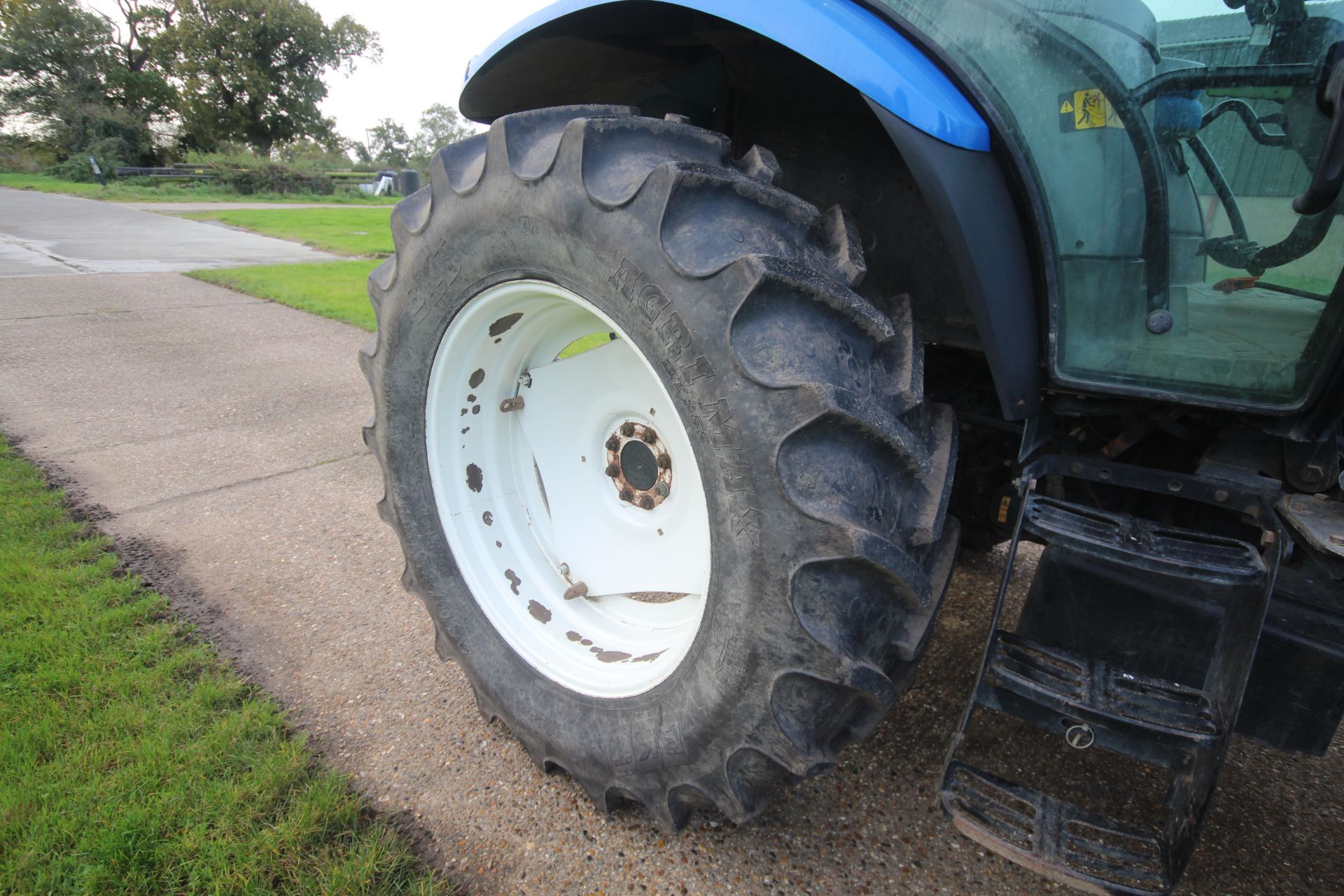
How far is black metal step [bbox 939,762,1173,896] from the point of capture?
1.20 metres

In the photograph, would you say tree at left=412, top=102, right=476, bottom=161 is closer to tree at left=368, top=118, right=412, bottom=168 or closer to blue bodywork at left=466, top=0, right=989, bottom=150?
tree at left=368, top=118, right=412, bottom=168

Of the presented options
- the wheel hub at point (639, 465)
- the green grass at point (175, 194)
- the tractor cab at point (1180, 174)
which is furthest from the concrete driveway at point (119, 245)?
the tractor cab at point (1180, 174)

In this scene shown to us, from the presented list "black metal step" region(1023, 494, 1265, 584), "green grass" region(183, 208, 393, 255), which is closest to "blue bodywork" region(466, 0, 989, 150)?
"black metal step" region(1023, 494, 1265, 584)

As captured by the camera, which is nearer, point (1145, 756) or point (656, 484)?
point (1145, 756)

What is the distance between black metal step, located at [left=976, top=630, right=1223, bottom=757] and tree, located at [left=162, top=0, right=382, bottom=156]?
4201cm

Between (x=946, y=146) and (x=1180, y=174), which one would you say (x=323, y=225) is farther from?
(x=1180, y=174)

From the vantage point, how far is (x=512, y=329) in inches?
70.6

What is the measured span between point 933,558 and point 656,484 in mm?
637

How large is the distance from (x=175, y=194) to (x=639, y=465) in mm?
26285

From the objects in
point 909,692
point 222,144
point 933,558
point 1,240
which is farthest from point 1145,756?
point 222,144

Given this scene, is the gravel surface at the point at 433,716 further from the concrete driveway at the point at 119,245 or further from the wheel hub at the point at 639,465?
the concrete driveway at the point at 119,245

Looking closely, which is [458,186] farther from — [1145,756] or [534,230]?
[1145,756]

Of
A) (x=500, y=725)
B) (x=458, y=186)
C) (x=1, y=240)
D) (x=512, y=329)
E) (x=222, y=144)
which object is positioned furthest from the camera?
(x=222, y=144)

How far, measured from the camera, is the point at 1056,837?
50.2 inches
